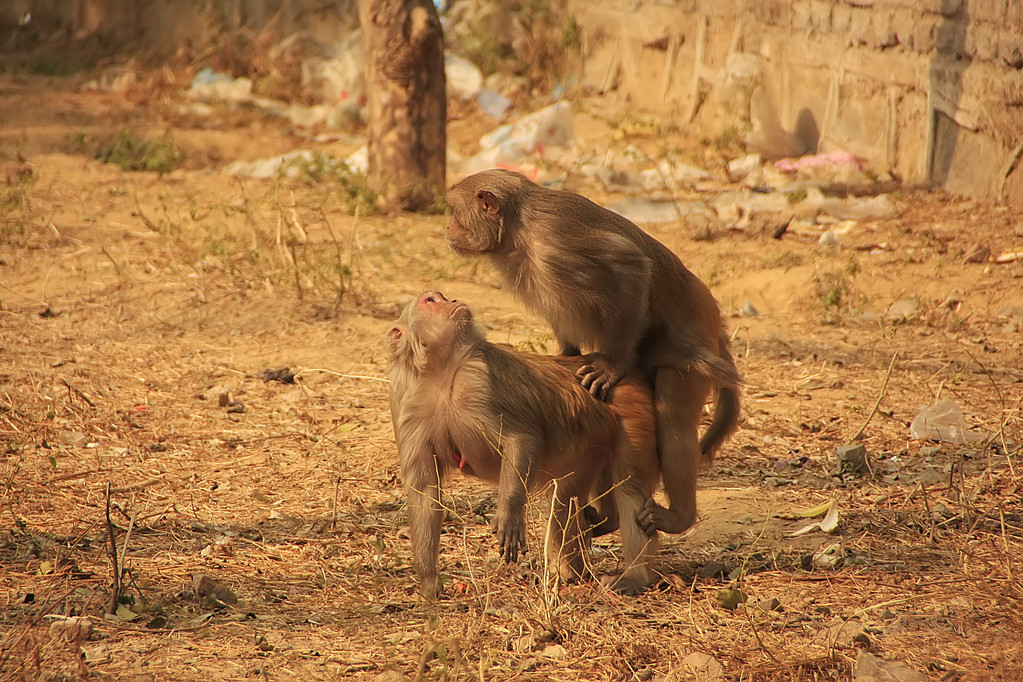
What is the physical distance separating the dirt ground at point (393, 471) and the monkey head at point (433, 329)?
0.58 metres

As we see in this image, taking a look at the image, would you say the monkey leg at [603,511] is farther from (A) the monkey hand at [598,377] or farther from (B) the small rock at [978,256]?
(B) the small rock at [978,256]

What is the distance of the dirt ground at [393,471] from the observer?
335cm

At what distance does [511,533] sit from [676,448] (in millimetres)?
748

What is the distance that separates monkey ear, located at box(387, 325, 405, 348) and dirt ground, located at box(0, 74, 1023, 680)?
63 cm

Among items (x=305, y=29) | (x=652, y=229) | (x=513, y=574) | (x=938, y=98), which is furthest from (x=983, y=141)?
(x=305, y=29)

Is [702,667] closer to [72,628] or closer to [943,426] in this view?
[72,628]

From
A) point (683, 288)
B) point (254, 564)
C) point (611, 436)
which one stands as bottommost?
point (254, 564)

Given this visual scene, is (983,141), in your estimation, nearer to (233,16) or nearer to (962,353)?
(962,353)

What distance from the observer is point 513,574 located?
12.3 ft

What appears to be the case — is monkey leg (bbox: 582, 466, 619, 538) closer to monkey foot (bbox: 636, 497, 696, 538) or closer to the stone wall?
monkey foot (bbox: 636, 497, 696, 538)

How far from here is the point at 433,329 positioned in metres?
3.77

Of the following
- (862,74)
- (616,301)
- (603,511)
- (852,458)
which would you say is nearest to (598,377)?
(616,301)

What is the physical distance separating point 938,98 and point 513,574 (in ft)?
22.2

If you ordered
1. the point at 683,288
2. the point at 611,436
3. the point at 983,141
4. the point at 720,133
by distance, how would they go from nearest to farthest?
the point at 611,436 < the point at 683,288 < the point at 983,141 < the point at 720,133
